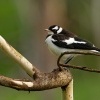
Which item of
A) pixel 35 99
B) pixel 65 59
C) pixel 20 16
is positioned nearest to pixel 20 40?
pixel 20 16

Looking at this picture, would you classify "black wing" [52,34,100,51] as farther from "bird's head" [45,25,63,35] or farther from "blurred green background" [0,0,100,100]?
"blurred green background" [0,0,100,100]

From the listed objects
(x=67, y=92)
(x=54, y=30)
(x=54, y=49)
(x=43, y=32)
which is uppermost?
(x=43, y=32)

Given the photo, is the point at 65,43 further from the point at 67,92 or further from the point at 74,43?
the point at 67,92

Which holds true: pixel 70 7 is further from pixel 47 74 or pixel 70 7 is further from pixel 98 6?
pixel 47 74

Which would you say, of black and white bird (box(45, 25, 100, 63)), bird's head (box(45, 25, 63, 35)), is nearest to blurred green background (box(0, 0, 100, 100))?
bird's head (box(45, 25, 63, 35))

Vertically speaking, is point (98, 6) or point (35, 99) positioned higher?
point (98, 6)

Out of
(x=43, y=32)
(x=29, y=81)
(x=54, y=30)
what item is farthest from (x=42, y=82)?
(x=43, y=32)
